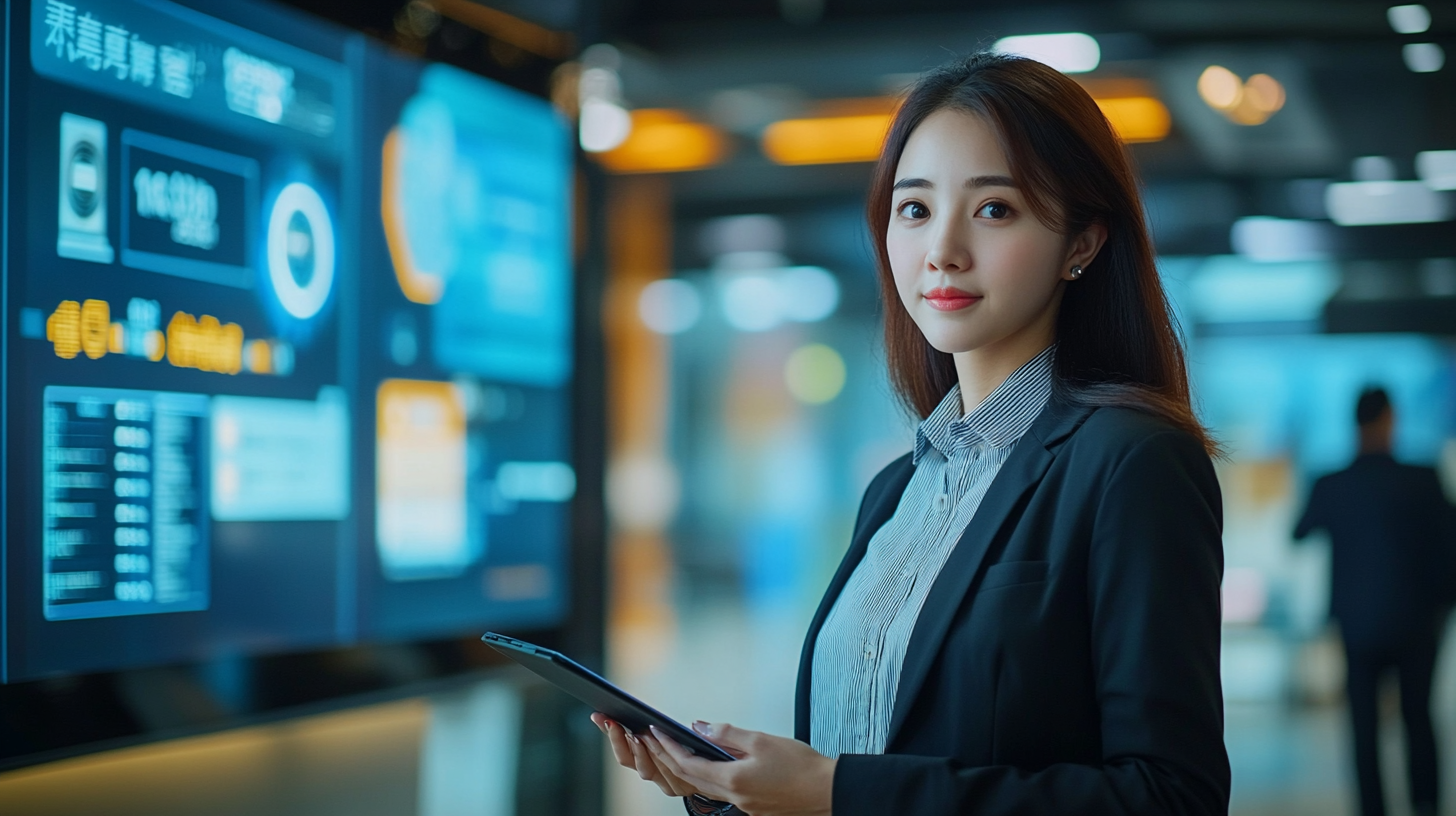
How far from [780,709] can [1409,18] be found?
4475mm

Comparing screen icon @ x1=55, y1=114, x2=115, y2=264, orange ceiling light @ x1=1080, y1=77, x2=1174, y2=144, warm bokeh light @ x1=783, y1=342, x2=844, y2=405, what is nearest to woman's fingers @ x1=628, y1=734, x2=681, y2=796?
screen icon @ x1=55, y1=114, x2=115, y2=264

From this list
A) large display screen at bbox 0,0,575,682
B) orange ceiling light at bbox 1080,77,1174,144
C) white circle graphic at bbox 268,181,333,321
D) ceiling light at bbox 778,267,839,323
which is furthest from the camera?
ceiling light at bbox 778,267,839,323

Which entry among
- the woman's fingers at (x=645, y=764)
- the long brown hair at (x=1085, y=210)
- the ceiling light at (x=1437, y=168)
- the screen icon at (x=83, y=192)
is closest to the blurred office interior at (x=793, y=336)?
the ceiling light at (x=1437, y=168)

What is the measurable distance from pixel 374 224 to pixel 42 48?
1.01m

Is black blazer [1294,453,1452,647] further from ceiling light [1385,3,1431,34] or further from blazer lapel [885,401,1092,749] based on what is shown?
blazer lapel [885,401,1092,749]

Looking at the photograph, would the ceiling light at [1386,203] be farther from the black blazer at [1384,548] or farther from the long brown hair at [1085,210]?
the long brown hair at [1085,210]

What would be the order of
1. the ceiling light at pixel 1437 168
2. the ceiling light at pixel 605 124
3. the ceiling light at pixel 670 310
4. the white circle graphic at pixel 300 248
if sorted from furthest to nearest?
the ceiling light at pixel 670 310 < the ceiling light at pixel 605 124 < the ceiling light at pixel 1437 168 < the white circle graphic at pixel 300 248

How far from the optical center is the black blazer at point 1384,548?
488cm

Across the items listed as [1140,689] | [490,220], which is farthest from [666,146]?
[1140,689]

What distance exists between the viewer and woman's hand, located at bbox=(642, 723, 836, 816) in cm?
121

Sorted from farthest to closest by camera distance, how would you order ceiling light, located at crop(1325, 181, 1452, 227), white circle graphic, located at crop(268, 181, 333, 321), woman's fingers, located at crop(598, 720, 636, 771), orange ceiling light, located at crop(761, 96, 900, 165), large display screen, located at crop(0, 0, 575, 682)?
orange ceiling light, located at crop(761, 96, 900, 165) → ceiling light, located at crop(1325, 181, 1452, 227) → white circle graphic, located at crop(268, 181, 333, 321) → large display screen, located at crop(0, 0, 575, 682) → woman's fingers, located at crop(598, 720, 636, 771)

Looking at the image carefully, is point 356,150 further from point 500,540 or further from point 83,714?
point 83,714

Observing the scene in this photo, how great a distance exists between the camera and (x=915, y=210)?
55.8 inches

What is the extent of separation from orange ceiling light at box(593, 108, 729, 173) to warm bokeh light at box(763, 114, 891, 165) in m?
0.41
